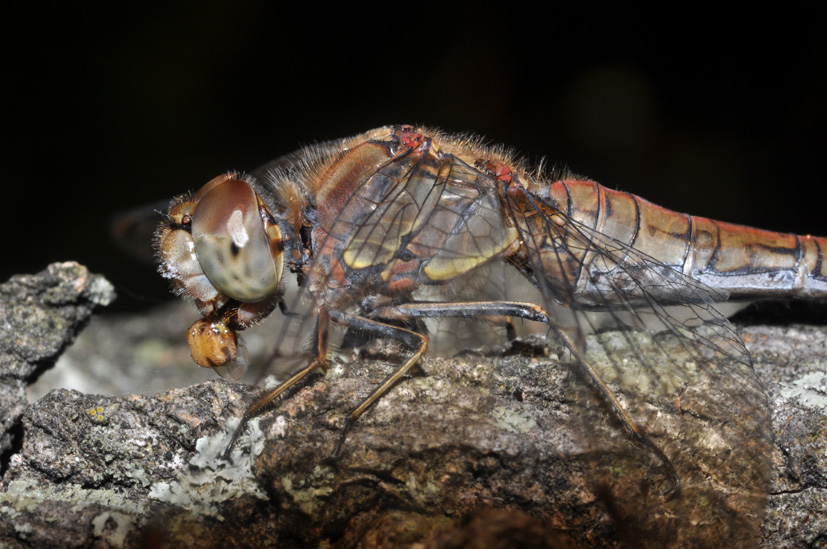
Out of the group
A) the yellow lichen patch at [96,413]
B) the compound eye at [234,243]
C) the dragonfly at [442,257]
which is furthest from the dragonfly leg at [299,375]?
the yellow lichen patch at [96,413]

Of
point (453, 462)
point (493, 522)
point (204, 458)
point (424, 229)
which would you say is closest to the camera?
point (493, 522)

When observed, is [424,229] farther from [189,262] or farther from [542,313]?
[189,262]

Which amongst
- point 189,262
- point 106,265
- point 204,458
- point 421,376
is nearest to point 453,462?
point 421,376

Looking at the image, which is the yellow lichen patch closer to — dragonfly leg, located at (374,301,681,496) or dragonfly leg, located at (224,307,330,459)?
dragonfly leg, located at (224,307,330,459)

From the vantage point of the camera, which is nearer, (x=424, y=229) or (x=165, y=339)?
(x=424, y=229)

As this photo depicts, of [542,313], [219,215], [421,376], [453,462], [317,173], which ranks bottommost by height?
[453,462]

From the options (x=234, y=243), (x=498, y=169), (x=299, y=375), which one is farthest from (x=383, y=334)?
(x=498, y=169)
